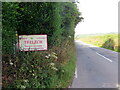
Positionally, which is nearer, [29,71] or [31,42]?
[29,71]

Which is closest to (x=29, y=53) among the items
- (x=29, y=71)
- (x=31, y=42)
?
(x=31, y=42)

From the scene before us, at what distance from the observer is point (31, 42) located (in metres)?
5.58

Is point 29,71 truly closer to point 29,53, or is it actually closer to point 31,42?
point 29,53

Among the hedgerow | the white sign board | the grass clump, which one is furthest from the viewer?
the white sign board

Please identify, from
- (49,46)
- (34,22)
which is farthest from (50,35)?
(34,22)

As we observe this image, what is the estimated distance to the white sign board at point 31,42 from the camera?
5.46 metres

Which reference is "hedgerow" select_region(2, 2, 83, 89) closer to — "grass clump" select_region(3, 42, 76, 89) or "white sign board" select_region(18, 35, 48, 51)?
"grass clump" select_region(3, 42, 76, 89)

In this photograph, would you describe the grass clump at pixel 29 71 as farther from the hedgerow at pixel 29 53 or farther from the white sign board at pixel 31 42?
the white sign board at pixel 31 42

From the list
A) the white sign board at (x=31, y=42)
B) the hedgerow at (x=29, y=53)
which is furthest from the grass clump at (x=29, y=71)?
the white sign board at (x=31, y=42)

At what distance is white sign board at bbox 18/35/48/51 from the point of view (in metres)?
5.46

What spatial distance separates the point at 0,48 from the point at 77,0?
13033mm

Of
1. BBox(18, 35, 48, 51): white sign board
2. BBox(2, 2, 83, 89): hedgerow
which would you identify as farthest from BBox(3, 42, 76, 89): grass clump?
BBox(18, 35, 48, 51): white sign board

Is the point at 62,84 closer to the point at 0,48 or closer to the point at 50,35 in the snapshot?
the point at 50,35

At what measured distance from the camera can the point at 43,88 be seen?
4480 mm
